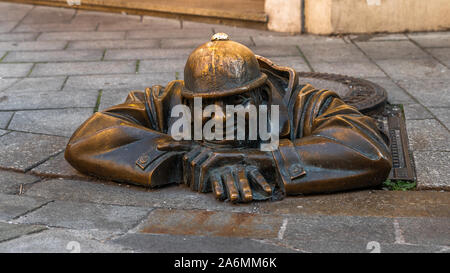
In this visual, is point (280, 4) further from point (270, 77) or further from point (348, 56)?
point (270, 77)

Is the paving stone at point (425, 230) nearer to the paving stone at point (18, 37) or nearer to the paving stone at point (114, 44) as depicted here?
the paving stone at point (114, 44)

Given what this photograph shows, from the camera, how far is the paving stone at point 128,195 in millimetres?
3471

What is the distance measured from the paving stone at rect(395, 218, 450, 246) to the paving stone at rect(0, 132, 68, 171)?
233 cm

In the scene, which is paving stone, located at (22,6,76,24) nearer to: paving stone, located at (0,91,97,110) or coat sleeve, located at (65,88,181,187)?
paving stone, located at (0,91,97,110)

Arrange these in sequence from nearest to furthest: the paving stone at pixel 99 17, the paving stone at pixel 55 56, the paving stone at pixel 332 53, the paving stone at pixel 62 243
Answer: the paving stone at pixel 62 243
the paving stone at pixel 332 53
the paving stone at pixel 55 56
the paving stone at pixel 99 17

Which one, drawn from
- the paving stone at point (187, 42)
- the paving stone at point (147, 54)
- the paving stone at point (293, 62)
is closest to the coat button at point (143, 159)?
the paving stone at point (293, 62)

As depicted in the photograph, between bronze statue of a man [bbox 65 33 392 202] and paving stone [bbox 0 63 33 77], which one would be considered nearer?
bronze statue of a man [bbox 65 33 392 202]

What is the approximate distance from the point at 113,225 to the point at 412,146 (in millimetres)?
2107

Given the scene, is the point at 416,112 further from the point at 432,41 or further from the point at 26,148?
the point at 26,148

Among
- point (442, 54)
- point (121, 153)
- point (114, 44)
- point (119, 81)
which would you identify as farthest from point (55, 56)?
point (442, 54)

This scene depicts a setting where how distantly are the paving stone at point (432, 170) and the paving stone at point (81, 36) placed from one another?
4.49 meters

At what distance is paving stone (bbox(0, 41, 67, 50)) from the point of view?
7.14 metres

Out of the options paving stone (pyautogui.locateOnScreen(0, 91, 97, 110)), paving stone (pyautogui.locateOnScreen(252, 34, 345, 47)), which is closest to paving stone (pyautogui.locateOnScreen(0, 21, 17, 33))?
paving stone (pyautogui.locateOnScreen(0, 91, 97, 110))

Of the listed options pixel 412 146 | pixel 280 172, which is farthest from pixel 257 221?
pixel 412 146
